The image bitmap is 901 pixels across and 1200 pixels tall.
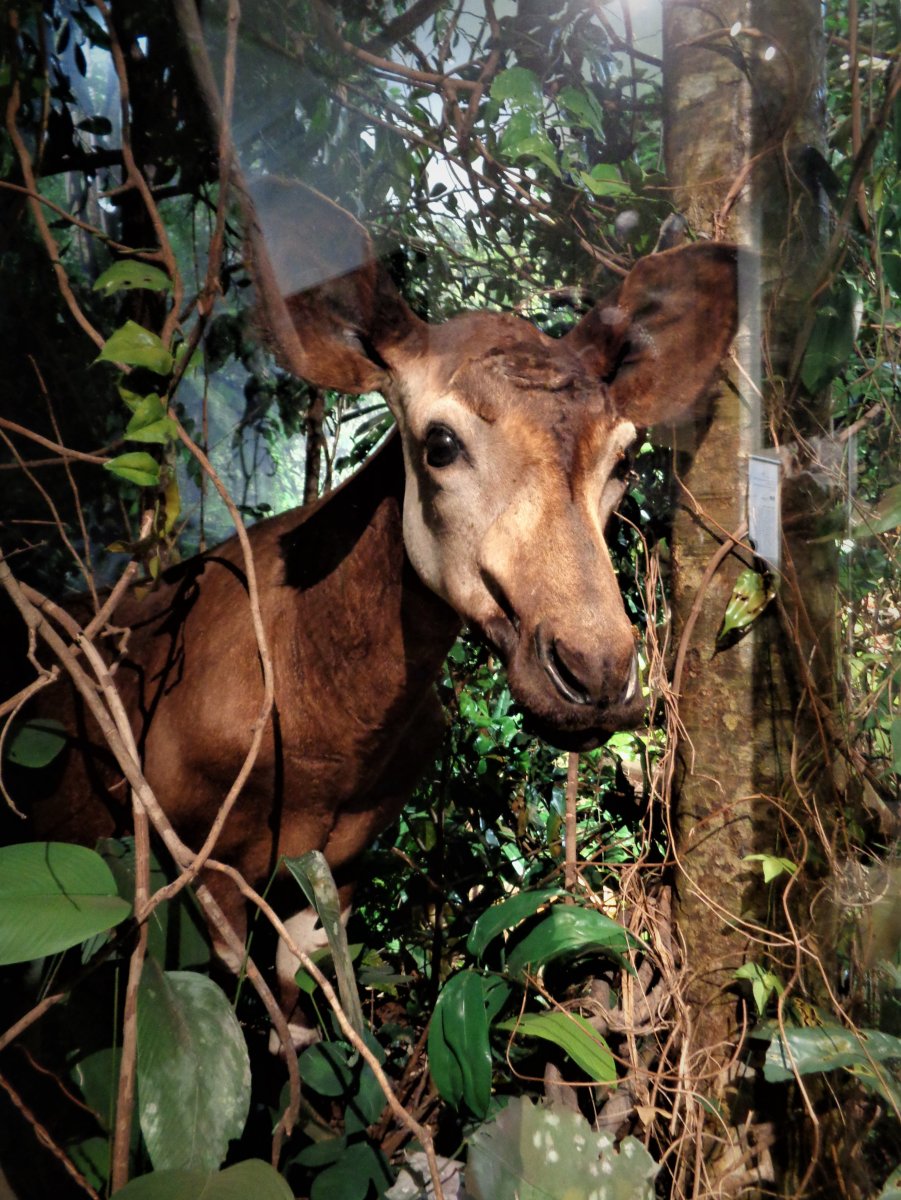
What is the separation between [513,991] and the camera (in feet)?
4.18

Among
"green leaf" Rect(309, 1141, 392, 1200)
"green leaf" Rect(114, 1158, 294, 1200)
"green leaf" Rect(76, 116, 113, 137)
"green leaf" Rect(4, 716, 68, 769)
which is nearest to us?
"green leaf" Rect(114, 1158, 294, 1200)

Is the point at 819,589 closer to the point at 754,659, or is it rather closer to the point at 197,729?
the point at 754,659

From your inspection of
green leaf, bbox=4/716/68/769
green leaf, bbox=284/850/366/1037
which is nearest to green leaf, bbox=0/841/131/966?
green leaf, bbox=284/850/366/1037

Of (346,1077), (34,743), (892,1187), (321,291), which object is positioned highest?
(321,291)

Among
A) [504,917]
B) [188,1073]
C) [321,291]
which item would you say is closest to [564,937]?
[504,917]

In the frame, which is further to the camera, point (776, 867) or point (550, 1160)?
point (776, 867)

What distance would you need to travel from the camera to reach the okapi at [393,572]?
1054mm

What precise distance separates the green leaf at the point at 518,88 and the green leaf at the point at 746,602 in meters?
0.68

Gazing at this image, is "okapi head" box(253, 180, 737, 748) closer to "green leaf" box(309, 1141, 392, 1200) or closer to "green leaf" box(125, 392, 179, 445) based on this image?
"green leaf" box(125, 392, 179, 445)

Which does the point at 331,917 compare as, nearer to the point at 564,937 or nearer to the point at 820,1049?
the point at 564,937

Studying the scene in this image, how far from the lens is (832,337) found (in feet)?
3.70

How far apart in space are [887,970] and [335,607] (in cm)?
90

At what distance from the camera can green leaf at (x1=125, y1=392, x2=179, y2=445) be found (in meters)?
1.19

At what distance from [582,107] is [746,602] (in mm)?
691
